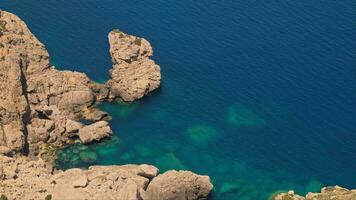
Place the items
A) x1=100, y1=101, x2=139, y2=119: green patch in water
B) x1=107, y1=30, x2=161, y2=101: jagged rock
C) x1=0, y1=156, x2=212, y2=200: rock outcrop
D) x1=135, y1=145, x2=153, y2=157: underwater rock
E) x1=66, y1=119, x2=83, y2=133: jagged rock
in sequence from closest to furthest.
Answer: x1=0, y1=156, x2=212, y2=200: rock outcrop, x1=66, y1=119, x2=83, y2=133: jagged rock, x1=135, y1=145, x2=153, y2=157: underwater rock, x1=100, y1=101, x2=139, y2=119: green patch in water, x1=107, y1=30, x2=161, y2=101: jagged rock

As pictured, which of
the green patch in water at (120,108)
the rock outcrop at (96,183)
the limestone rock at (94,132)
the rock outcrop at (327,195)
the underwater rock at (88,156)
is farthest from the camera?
the green patch in water at (120,108)

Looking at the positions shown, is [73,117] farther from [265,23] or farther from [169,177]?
[265,23]

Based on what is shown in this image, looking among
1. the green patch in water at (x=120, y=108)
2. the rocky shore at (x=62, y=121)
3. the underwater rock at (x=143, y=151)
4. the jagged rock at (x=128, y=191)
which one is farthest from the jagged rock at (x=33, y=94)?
the jagged rock at (x=128, y=191)

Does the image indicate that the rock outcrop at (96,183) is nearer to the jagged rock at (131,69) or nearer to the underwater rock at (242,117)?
the underwater rock at (242,117)

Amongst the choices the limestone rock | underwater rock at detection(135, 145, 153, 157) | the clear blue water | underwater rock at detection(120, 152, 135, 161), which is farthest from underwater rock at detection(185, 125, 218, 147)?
the limestone rock

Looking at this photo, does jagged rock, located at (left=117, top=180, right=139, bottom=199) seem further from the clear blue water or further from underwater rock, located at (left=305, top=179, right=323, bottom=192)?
underwater rock, located at (left=305, top=179, right=323, bottom=192)

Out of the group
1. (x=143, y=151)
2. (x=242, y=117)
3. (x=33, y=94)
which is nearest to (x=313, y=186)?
(x=242, y=117)
